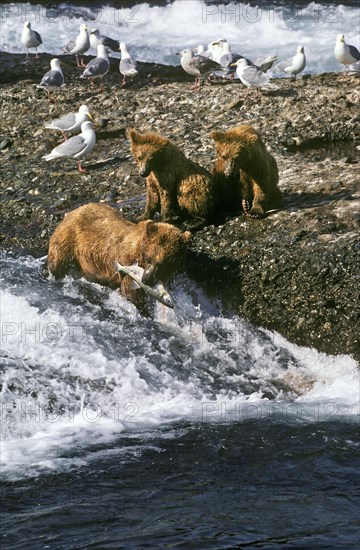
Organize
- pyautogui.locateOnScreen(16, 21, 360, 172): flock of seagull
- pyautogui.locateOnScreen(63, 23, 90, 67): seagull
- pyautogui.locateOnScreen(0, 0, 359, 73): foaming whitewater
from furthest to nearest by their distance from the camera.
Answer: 1. pyautogui.locateOnScreen(0, 0, 359, 73): foaming whitewater
2. pyautogui.locateOnScreen(63, 23, 90, 67): seagull
3. pyautogui.locateOnScreen(16, 21, 360, 172): flock of seagull

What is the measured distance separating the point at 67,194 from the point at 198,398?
14.8 feet

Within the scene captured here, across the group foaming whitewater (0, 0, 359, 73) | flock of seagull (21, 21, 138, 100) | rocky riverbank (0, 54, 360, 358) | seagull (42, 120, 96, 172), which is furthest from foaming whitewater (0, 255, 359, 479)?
foaming whitewater (0, 0, 359, 73)

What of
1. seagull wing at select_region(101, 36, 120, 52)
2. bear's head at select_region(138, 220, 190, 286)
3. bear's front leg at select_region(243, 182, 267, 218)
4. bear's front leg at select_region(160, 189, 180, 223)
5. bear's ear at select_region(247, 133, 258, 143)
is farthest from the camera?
seagull wing at select_region(101, 36, 120, 52)

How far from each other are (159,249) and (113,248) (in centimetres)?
68

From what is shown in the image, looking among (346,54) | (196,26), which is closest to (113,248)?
(346,54)

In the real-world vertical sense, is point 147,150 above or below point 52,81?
below

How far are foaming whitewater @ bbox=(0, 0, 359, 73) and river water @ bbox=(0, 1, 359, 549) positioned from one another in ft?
41.7

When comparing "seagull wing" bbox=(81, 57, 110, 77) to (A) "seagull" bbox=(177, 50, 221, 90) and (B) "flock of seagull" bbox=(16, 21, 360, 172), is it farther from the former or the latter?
(A) "seagull" bbox=(177, 50, 221, 90)

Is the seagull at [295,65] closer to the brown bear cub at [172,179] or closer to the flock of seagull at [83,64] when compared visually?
the flock of seagull at [83,64]

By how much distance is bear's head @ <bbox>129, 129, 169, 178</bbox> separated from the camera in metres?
10.7

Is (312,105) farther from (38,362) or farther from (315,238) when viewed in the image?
(38,362)

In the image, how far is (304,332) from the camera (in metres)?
9.68

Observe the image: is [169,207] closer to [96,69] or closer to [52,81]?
[52,81]

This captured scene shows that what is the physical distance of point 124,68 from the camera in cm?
1711
